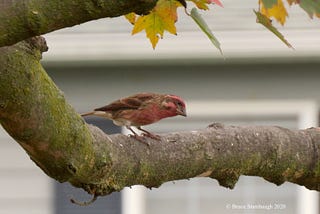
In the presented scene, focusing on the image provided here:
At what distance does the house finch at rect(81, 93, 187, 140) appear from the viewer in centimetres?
364

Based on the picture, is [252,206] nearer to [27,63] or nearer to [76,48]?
[76,48]

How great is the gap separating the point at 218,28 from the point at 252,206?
1.53m

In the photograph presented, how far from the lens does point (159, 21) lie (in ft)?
9.87

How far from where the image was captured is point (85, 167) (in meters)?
2.47

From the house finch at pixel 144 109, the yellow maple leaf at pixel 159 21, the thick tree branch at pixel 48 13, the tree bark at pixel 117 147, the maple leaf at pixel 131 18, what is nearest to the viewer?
the thick tree branch at pixel 48 13

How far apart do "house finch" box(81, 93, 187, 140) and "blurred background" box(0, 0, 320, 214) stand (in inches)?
167

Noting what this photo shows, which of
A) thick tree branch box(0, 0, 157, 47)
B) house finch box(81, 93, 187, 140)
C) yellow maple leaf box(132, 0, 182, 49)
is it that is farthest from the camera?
house finch box(81, 93, 187, 140)

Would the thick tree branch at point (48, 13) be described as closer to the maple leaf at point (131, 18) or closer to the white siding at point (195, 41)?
the maple leaf at point (131, 18)

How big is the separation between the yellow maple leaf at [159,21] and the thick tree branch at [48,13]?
89cm

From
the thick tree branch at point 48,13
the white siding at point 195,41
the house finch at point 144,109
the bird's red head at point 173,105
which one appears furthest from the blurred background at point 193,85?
the thick tree branch at point 48,13

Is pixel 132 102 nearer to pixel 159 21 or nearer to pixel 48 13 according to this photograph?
pixel 159 21

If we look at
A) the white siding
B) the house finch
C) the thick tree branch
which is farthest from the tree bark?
the white siding

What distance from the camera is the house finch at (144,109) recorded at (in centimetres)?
364

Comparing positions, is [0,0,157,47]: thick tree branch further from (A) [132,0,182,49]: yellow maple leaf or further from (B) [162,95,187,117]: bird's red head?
(B) [162,95,187,117]: bird's red head
